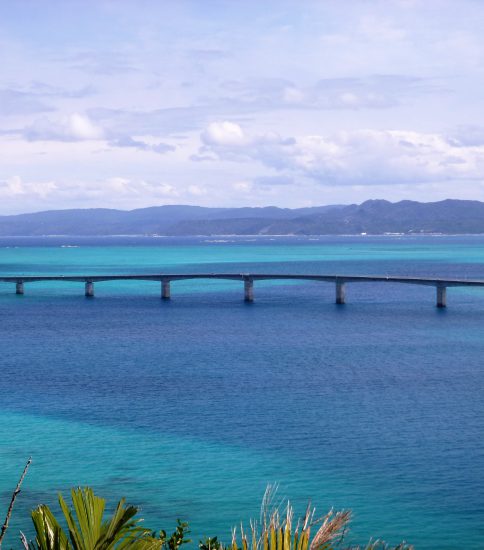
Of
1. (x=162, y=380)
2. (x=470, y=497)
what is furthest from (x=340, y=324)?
(x=470, y=497)

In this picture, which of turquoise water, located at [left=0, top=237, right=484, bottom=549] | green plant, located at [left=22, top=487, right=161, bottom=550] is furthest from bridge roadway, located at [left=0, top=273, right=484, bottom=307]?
green plant, located at [left=22, top=487, right=161, bottom=550]

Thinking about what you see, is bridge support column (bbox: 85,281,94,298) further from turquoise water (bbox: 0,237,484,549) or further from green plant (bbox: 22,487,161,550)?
green plant (bbox: 22,487,161,550)

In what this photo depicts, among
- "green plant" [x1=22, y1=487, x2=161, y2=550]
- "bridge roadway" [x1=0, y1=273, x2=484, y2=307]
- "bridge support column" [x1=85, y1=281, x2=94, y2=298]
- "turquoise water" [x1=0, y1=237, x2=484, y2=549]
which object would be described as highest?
"green plant" [x1=22, y1=487, x2=161, y2=550]

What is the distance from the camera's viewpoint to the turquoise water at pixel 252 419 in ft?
125

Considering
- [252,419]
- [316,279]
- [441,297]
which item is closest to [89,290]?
[316,279]

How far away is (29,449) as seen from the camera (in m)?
46.0

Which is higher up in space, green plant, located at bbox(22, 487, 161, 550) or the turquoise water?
green plant, located at bbox(22, 487, 161, 550)

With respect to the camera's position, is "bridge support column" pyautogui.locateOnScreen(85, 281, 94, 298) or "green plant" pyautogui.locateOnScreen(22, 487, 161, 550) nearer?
"green plant" pyautogui.locateOnScreen(22, 487, 161, 550)

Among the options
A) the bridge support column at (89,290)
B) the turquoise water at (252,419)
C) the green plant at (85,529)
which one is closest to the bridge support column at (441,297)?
the turquoise water at (252,419)

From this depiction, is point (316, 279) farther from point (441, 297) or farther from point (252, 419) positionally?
point (252, 419)

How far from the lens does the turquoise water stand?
37969mm

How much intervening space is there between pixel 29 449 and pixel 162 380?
2260cm

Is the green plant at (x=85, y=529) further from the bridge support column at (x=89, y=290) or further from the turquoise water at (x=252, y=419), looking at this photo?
the bridge support column at (x=89, y=290)

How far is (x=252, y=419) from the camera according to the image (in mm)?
53125
